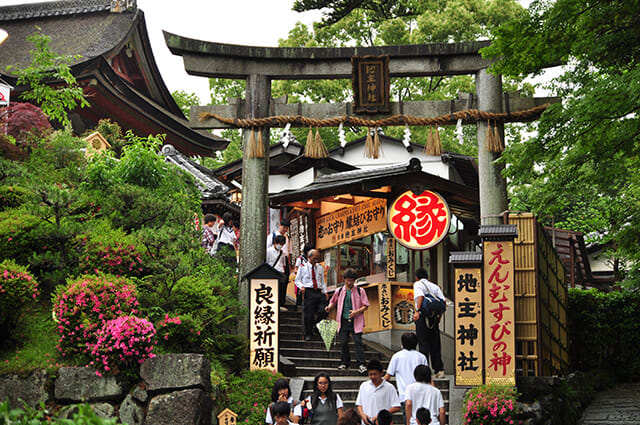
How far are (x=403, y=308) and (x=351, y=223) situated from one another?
3.17 metres

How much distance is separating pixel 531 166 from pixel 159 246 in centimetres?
668

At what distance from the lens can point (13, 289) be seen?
11312 millimetres

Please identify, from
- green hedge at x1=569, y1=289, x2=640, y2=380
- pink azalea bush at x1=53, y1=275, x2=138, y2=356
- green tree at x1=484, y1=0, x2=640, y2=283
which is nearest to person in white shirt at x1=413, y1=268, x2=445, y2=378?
green tree at x1=484, y1=0, x2=640, y2=283

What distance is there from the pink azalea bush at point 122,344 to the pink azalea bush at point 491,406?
16.8ft

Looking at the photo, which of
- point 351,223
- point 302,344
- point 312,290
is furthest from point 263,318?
point 351,223

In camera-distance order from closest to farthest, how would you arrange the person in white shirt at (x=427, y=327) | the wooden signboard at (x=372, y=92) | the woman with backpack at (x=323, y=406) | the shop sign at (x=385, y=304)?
1. the woman with backpack at (x=323, y=406)
2. the person in white shirt at (x=427, y=327)
3. the wooden signboard at (x=372, y=92)
4. the shop sign at (x=385, y=304)

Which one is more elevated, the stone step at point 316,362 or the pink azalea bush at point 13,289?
the pink azalea bush at point 13,289

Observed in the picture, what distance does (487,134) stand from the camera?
15.9 metres

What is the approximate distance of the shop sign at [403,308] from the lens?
1775cm

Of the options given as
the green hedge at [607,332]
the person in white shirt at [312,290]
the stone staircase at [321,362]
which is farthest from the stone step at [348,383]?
the green hedge at [607,332]

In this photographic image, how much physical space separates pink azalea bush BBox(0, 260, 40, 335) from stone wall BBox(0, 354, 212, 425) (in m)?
1.07

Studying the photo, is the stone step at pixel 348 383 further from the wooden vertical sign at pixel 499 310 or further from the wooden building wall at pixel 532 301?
the wooden vertical sign at pixel 499 310

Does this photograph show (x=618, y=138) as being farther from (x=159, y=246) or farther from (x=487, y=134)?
(x=159, y=246)

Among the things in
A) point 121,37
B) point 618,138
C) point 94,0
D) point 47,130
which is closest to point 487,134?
point 618,138
